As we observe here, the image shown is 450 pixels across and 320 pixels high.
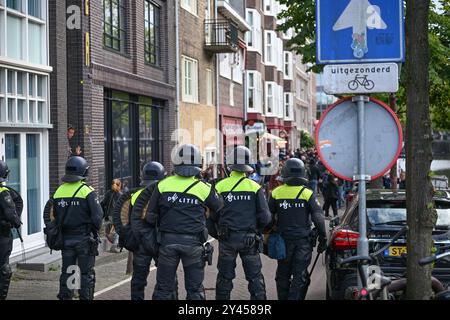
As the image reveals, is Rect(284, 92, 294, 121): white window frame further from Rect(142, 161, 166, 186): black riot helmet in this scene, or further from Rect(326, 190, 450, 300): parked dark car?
Rect(326, 190, 450, 300): parked dark car

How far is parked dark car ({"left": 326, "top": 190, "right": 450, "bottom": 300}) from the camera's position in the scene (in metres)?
7.18

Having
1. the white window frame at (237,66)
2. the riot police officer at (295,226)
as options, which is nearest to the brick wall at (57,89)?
the riot police officer at (295,226)

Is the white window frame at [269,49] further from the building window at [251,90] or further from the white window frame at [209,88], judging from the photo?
the white window frame at [209,88]

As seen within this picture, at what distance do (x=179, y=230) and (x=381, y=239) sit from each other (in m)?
2.20

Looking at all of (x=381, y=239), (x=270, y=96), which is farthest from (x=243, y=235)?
(x=270, y=96)

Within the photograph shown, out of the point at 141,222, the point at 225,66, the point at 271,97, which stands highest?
the point at 225,66

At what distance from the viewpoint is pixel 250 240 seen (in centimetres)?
751

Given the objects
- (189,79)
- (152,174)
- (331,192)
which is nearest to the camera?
(152,174)

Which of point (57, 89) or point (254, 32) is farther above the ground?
point (254, 32)

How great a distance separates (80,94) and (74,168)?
5971mm

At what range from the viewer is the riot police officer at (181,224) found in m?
6.92

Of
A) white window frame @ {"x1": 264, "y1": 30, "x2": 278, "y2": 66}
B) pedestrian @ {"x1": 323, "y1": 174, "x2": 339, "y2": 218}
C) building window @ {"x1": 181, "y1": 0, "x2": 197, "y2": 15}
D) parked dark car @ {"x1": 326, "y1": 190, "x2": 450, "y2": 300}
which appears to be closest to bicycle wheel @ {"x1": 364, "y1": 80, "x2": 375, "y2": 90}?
parked dark car @ {"x1": 326, "y1": 190, "x2": 450, "y2": 300}

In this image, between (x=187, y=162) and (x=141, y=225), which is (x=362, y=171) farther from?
(x=141, y=225)

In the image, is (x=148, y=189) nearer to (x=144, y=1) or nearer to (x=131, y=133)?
(x=131, y=133)
